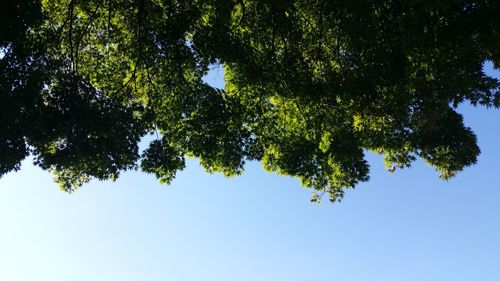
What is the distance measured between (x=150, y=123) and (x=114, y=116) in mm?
1829

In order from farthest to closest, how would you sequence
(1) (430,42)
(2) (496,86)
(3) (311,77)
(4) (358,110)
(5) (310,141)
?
(5) (310,141) → (3) (311,77) → (4) (358,110) → (2) (496,86) → (1) (430,42)

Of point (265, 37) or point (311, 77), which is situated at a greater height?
point (265, 37)

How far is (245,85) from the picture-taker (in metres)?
18.2

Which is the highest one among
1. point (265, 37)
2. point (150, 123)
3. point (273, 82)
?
point (265, 37)

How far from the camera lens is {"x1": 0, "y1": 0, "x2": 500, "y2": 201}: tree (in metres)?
13.7

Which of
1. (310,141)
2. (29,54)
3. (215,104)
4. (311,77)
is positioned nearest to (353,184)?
(310,141)

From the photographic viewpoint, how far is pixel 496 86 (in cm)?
1382

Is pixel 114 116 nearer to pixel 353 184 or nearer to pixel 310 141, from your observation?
pixel 310 141

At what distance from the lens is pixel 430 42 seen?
1246 cm

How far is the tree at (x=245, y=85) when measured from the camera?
45.0 feet

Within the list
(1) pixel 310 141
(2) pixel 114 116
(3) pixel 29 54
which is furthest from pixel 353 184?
(3) pixel 29 54

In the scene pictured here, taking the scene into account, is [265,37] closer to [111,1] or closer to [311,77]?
[311,77]

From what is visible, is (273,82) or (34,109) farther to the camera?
(273,82)

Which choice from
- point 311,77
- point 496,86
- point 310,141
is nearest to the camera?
→ point 496,86
